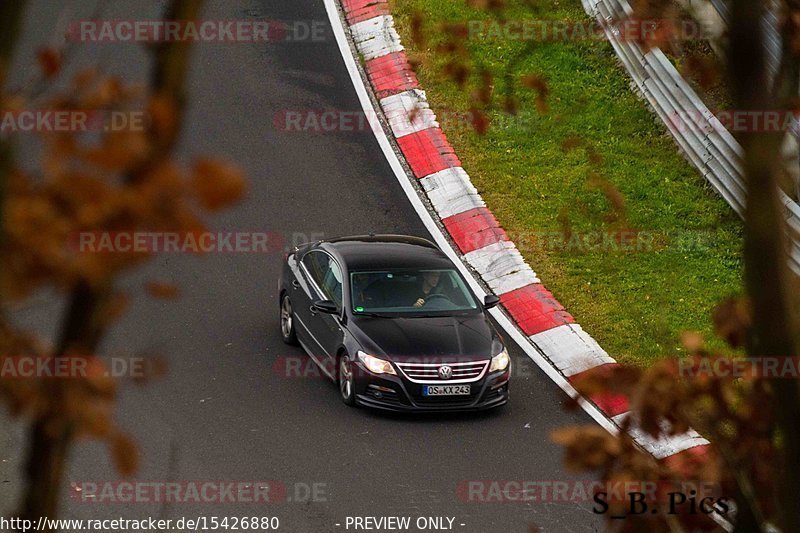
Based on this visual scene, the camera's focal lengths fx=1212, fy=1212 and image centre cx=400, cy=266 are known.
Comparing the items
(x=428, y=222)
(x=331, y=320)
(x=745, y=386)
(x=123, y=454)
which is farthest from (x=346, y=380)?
(x=123, y=454)

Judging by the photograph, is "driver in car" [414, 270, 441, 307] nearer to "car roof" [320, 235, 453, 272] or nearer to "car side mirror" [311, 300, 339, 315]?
"car roof" [320, 235, 453, 272]

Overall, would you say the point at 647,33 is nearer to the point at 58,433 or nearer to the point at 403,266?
the point at 58,433

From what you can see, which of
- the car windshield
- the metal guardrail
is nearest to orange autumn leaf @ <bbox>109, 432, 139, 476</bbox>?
the car windshield

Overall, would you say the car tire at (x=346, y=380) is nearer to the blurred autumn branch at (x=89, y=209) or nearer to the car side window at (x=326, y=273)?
the car side window at (x=326, y=273)

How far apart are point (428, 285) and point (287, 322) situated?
1.75 m

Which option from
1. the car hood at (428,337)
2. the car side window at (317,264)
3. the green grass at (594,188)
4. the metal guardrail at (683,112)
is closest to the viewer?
the car hood at (428,337)

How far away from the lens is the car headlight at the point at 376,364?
11406 mm

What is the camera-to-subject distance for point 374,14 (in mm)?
19047

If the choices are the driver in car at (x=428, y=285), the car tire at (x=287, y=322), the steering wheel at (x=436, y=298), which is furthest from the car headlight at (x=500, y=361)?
the car tire at (x=287, y=322)

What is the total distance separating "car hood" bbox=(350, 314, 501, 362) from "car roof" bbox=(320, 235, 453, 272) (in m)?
0.74

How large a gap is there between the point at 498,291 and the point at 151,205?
A: 1177 cm

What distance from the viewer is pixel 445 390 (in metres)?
11.4

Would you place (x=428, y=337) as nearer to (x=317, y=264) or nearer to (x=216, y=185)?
(x=317, y=264)

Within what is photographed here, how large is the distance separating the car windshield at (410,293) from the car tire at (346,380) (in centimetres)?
58
